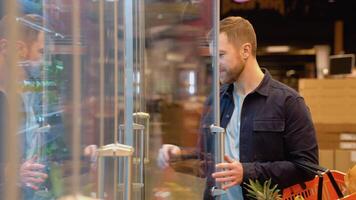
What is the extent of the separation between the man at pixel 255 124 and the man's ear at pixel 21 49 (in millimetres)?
1130

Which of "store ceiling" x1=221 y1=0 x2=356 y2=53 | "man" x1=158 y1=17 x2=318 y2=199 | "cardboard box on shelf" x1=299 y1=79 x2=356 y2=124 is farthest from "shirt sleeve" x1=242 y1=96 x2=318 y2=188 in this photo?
"store ceiling" x1=221 y1=0 x2=356 y2=53

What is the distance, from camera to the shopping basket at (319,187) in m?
1.77

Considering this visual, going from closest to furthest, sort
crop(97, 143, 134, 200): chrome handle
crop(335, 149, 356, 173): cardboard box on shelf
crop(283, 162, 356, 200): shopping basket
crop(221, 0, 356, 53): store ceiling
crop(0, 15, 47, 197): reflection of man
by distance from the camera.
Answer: crop(0, 15, 47, 197): reflection of man, crop(97, 143, 134, 200): chrome handle, crop(283, 162, 356, 200): shopping basket, crop(335, 149, 356, 173): cardboard box on shelf, crop(221, 0, 356, 53): store ceiling

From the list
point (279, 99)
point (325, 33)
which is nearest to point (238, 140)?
point (279, 99)

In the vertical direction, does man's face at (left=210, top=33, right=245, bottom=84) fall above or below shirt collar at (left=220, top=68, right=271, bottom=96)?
above

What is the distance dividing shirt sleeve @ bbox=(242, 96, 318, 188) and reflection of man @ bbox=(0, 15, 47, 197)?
111cm

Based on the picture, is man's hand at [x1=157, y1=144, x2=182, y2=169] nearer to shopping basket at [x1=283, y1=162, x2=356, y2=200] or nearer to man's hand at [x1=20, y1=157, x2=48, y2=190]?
shopping basket at [x1=283, y1=162, x2=356, y2=200]

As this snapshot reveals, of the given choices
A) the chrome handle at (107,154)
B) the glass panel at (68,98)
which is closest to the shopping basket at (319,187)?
the glass panel at (68,98)

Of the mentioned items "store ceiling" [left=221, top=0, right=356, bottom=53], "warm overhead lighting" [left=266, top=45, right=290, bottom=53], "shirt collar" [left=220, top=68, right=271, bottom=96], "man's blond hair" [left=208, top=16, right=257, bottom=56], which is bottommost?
"shirt collar" [left=220, top=68, right=271, bottom=96]

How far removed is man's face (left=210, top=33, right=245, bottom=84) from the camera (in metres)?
1.88

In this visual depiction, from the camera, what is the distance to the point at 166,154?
7.09ft

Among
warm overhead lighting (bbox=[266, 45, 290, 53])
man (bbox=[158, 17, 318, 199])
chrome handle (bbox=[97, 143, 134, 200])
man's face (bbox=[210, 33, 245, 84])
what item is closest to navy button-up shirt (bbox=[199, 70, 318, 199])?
man (bbox=[158, 17, 318, 199])

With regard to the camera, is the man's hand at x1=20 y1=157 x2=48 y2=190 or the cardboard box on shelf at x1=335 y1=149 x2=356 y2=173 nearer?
the man's hand at x1=20 y1=157 x2=48 y2=190

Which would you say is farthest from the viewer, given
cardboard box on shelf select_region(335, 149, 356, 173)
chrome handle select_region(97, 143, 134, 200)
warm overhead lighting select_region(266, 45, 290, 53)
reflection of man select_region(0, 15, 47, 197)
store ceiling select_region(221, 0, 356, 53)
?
warm overhead lighting select_region(266, 45, 290, 53)
